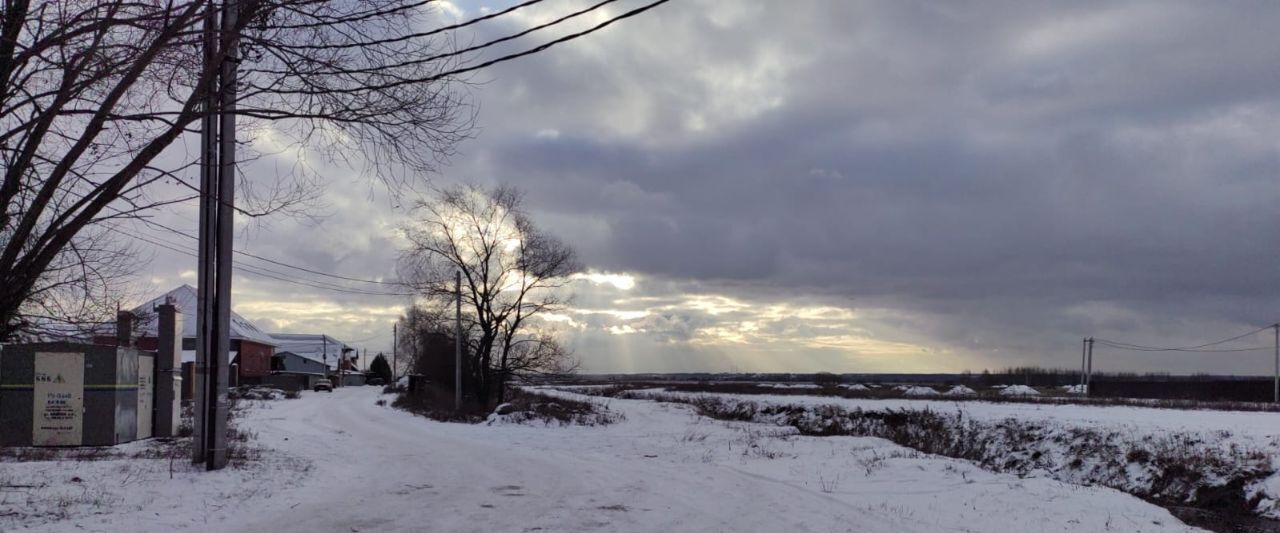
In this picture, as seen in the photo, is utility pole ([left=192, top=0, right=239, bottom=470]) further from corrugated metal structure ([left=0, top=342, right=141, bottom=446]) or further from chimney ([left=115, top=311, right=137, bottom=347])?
corrugated metal structure ([left=0, top=342, right=141, bottom=446])

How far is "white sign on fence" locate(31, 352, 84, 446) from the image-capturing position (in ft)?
53.8

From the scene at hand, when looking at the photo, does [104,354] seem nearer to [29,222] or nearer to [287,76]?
[29,222]

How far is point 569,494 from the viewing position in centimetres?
1248

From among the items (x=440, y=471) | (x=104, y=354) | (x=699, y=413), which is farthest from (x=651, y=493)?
(x=699, y=413)

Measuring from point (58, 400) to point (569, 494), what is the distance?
34.6ft

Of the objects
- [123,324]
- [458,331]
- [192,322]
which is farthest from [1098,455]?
[192,322]

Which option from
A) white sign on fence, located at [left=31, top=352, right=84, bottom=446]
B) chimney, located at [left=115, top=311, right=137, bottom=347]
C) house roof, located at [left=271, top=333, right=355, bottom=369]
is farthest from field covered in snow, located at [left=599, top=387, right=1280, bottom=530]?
house roof, located at [left=271, top=333, right=355, bottom=369]

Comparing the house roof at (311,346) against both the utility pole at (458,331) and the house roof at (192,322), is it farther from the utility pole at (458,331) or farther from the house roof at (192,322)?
the utility pole at (458,331)

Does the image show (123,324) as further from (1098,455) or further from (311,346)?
(311,346)

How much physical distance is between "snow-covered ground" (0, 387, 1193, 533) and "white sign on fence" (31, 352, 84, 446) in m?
3.32

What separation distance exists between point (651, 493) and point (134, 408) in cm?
1155

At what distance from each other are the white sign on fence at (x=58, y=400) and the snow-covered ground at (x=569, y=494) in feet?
10.9

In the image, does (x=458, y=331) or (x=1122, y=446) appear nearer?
(x=1122, y=446)

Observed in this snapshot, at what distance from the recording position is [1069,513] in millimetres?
12906
